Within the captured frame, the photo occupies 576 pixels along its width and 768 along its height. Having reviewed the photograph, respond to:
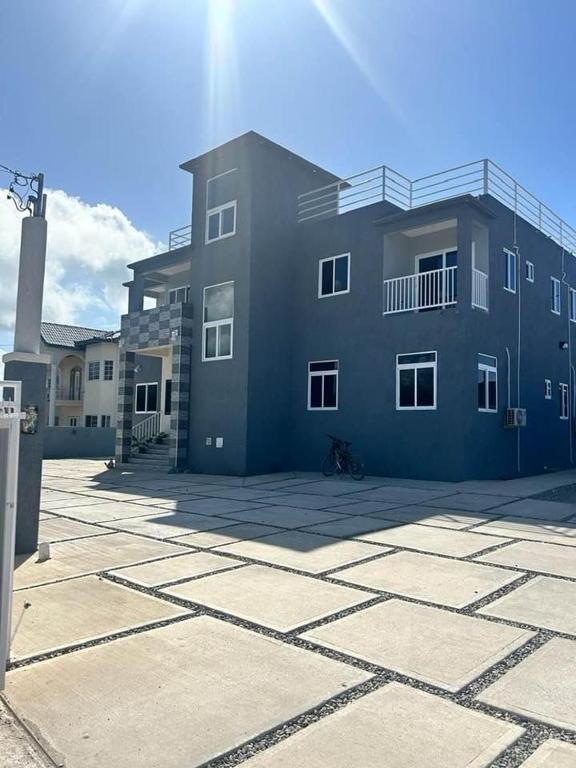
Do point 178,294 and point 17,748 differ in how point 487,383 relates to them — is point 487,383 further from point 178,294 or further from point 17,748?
point 17,748

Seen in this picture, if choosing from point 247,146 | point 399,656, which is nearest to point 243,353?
point 247,146

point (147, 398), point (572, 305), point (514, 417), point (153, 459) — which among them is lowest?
point (153, 459)

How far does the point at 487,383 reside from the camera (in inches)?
549

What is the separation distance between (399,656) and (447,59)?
30.9ft

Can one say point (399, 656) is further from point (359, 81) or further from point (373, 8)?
point (359, 81)

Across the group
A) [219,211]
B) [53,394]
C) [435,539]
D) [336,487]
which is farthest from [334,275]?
[53,394]

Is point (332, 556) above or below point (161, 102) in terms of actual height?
below

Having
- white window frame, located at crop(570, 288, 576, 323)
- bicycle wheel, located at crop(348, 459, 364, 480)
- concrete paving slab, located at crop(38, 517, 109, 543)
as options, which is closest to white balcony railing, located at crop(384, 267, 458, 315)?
bicycle wheel, located at crop(348, 459, 364, 480)

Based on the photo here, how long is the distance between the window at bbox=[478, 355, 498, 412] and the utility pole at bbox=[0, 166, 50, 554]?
1011 cm

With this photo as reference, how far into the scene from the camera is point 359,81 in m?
9.98

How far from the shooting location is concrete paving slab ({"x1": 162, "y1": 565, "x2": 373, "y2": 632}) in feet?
13.9

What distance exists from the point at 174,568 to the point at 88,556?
110 cm

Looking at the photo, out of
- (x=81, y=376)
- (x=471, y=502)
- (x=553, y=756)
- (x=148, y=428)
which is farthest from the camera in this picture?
(x=81, y=376)

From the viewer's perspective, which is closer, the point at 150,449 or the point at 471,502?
the point at 471,502
